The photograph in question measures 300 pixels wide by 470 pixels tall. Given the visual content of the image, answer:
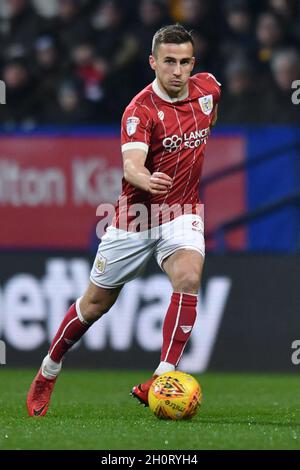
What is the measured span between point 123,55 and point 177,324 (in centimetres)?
640

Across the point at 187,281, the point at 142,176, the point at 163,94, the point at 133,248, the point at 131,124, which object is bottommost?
the point at 187,281

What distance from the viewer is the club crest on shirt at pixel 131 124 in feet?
21.1

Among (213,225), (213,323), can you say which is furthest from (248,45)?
(213,323)

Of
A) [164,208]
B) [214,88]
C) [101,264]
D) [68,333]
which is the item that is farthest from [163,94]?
[68,333]

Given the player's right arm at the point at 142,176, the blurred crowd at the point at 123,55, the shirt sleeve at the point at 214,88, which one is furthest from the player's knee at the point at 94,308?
the blurred crowd at the point at 123,55

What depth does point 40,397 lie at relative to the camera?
6.87 meters

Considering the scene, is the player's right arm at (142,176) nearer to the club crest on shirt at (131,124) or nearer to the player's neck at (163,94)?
the club crest on shirt at (131,124)

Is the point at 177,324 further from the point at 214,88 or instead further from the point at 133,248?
the point at 214,88

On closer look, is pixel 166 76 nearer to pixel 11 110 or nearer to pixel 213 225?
pixel 213 225

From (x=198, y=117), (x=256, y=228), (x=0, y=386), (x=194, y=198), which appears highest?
(x=198, y=117)

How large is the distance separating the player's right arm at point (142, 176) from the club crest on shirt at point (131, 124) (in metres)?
0.11

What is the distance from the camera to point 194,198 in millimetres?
6793

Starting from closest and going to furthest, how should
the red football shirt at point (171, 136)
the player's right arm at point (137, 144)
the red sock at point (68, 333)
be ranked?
the player's right arm at point (137, 144), the red football shirt at point (171, 136), the red sock at point (68, 333)

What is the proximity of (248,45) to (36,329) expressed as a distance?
4.15 metres
